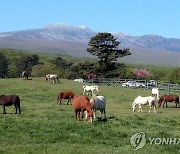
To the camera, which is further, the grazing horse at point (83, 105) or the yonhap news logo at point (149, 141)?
the grazing horse at point (83, 105)

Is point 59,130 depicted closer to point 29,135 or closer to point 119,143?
point 29,135

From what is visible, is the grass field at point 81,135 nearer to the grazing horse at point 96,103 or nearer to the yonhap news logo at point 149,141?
the yonhap news logo at point 149,141

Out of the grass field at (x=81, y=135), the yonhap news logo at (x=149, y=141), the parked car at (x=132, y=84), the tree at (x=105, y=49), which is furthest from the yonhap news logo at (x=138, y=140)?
the tree at (x=105, y=49)

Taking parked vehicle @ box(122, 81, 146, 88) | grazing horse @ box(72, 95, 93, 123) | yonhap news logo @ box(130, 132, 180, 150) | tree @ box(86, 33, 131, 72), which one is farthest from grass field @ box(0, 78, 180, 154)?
tree @ box(86, 33, 131, 72)

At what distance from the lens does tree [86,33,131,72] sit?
83.9m

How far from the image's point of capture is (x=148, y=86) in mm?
57500

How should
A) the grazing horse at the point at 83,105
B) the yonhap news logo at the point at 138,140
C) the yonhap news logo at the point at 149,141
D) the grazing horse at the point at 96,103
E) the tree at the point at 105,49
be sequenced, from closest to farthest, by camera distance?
the yonhap news logo at the point at 138,140, the yonhap news logo at the point at 149,141, the grazing horse at the point at 83,105, the grazing horse at the point at 96,103, the tree at the point at 105,49

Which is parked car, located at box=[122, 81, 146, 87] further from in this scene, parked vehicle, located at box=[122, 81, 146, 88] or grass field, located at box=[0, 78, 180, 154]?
grass field, located at box=[0, 78, 180, 154]

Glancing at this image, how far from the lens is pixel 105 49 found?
8450 cm

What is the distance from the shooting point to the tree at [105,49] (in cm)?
8394

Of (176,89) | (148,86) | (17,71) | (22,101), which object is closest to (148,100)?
(22,101)

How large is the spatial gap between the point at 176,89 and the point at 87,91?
1191 cm

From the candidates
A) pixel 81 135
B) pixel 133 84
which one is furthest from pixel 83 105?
pixel 133 84

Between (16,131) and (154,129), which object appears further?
(154,129)
